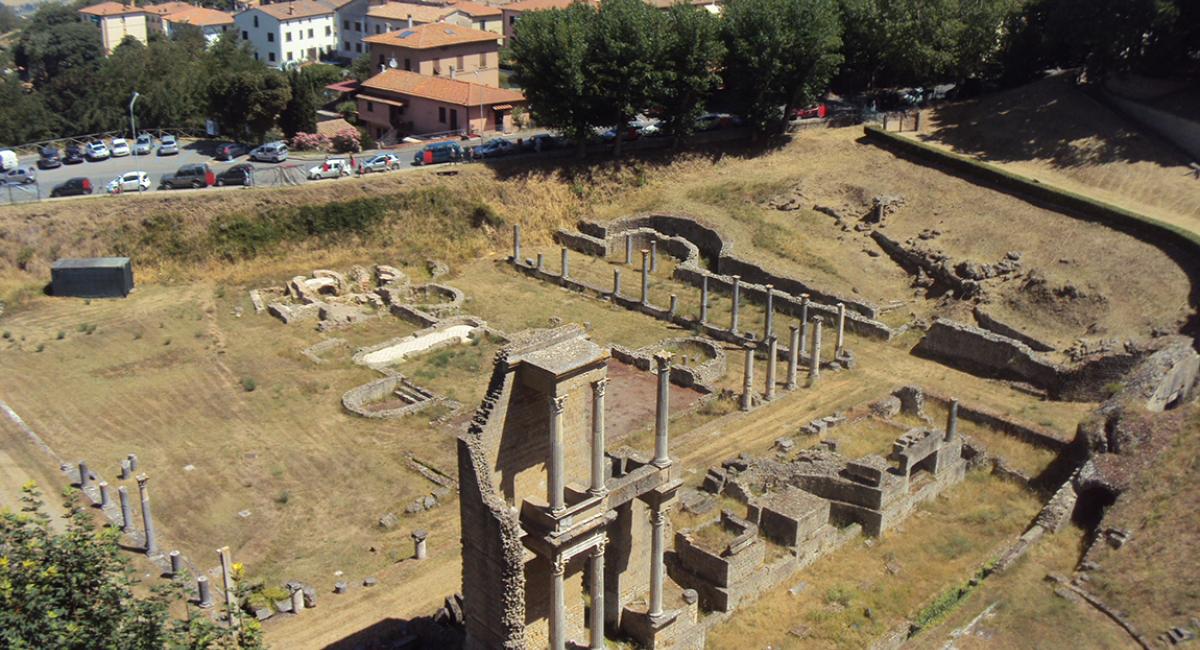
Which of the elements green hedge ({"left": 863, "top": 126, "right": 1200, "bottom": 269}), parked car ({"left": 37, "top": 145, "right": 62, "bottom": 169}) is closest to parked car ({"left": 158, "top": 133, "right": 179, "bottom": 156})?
parked car ({"left": 37, "top": 145, "right": 62, "bottom": 169})

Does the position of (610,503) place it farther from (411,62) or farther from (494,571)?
(411,62)

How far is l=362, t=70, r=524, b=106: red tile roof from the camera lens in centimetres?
6912

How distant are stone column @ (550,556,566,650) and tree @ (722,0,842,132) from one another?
41565 millimetres

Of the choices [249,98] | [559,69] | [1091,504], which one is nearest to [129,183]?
[249,98]

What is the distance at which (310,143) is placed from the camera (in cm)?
6512

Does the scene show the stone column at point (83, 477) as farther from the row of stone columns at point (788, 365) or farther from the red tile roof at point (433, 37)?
the red tile roof at point (433, 37)

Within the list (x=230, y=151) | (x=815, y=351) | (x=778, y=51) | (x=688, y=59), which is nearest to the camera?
(x=815, y=351)

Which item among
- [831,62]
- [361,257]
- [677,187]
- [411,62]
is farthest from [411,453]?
[411,62]

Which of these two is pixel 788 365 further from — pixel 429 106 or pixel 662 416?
pixel 429 106

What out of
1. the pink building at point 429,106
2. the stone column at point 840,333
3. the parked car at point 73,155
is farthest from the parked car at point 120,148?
the stone column at point 840,333

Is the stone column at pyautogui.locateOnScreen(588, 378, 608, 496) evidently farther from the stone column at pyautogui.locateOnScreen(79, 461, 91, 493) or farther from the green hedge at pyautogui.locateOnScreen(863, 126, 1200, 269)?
the green hedge at pyautogui.locateOnScreen(863, 126, 1200, 269)

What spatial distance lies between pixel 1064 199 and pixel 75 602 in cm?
4562

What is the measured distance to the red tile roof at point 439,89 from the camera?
227ft

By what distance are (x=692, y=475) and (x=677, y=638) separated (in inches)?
353
